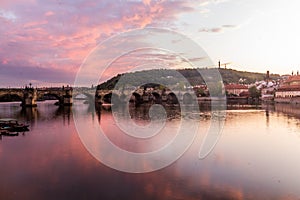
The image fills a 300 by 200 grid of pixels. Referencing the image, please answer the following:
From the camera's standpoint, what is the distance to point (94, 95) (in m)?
61.7

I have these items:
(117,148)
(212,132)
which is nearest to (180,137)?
(212,132)

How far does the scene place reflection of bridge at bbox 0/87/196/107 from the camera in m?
50.1

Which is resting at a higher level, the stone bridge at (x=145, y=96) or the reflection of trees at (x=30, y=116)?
the stone bridge at (x=145, y=96)

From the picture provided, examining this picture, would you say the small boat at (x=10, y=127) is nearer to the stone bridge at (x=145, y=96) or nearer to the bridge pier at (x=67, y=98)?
the bridge pier at (x=67, y=98)

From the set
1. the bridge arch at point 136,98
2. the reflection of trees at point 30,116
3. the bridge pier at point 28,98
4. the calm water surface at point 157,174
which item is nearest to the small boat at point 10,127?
the reflection of trees at point 30,116

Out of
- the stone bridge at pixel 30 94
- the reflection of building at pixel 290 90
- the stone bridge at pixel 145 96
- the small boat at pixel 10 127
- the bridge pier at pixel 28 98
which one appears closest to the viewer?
the small boat at pixel 10 127

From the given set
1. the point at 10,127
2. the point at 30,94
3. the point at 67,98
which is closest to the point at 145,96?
the point at 67,98

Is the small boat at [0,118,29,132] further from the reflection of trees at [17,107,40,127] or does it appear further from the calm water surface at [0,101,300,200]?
the calm water surface at [0,101,300,200]

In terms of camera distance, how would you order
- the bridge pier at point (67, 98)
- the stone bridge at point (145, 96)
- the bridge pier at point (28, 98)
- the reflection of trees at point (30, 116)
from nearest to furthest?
the reflection of trees at point (30, 116), the bridge pier at point (28, 98), the bridge pier at point (67, 98), the stone bridge at point (145, 96)

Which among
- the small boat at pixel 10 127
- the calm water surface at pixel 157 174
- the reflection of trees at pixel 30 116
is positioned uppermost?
the small boat at pixel 10 127

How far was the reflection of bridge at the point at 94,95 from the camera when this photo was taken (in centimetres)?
5009

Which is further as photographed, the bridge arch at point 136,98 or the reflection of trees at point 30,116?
the bridge arch at point 136,98

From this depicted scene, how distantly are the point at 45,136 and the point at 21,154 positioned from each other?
5.31m

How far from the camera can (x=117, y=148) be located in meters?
15.5
